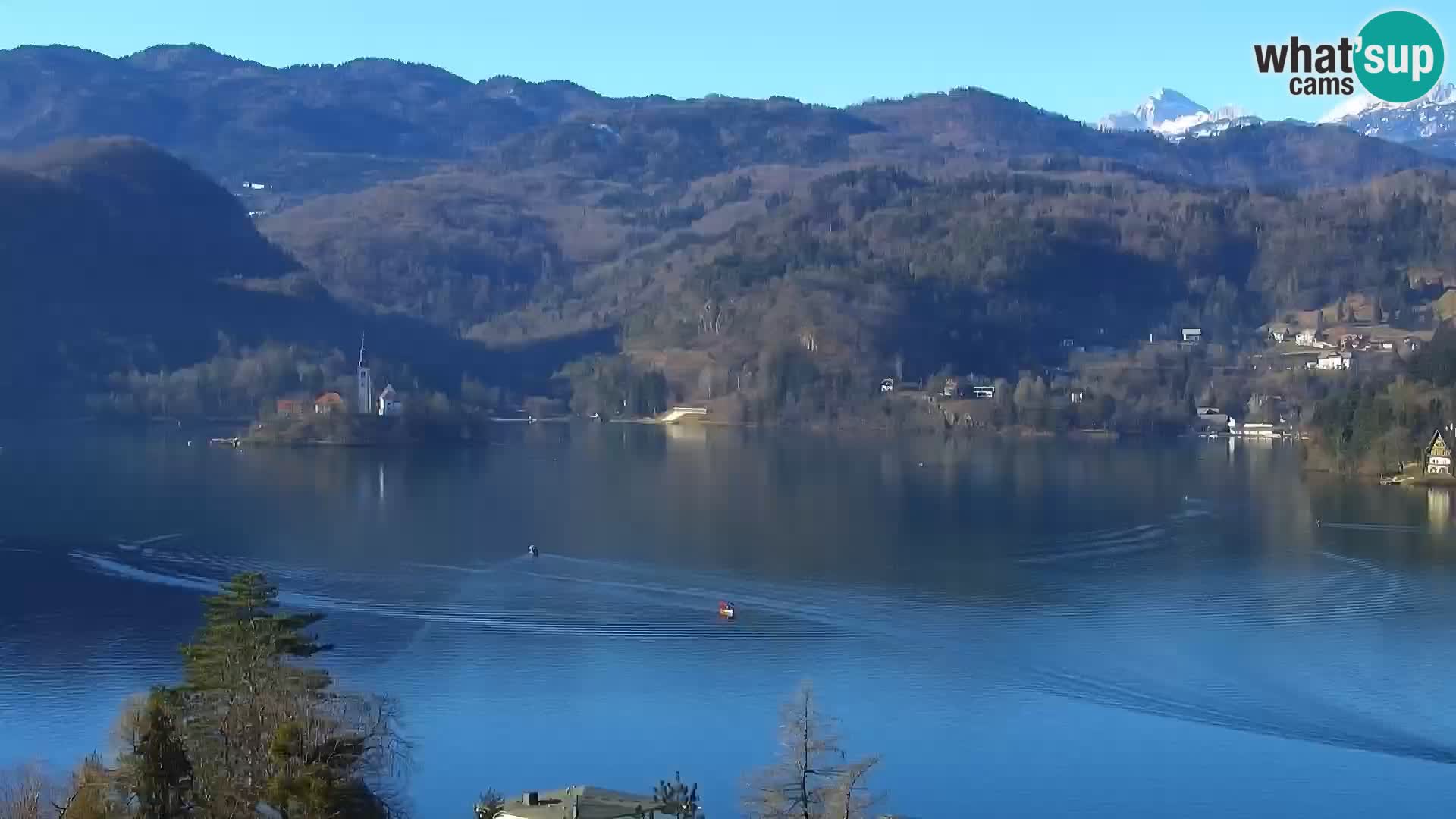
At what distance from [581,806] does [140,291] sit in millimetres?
89777

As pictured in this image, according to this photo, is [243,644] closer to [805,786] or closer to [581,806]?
[581,806]

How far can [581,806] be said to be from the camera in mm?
16516

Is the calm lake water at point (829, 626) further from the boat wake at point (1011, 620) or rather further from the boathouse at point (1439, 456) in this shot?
the boathouse at point (1439, 456)

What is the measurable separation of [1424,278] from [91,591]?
94971 millimetres

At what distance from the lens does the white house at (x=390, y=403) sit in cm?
7094

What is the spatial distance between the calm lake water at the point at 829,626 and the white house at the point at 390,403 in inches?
750

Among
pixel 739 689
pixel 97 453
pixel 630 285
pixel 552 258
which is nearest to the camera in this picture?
pixel 739 689

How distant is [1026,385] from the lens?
85.2 m

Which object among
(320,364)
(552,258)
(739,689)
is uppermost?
(552,258)

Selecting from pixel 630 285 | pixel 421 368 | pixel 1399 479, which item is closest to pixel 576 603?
pixel 1399 479

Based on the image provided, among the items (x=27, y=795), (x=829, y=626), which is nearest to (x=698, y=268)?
(x=829, y=626)

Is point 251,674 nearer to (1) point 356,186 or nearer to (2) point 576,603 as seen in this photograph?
(2) point 576,603

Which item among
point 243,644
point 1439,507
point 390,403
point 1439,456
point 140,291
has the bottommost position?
point 1439,507

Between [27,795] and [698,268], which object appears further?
[698,268]
